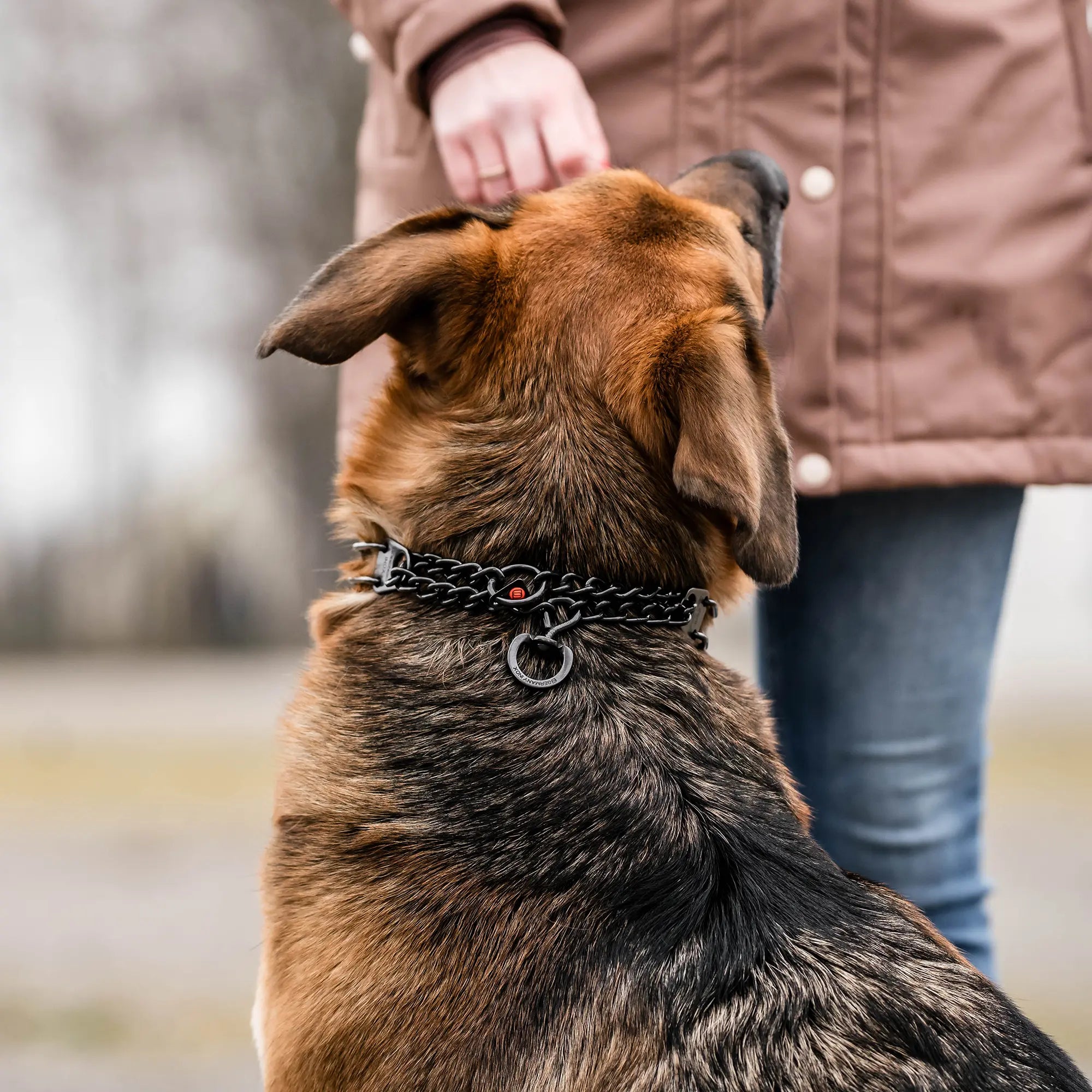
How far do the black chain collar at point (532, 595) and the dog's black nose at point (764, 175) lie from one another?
0.76 metres

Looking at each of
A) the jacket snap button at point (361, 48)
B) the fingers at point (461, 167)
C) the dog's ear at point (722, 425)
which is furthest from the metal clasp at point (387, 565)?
the jacket snap button at point (361, 48)

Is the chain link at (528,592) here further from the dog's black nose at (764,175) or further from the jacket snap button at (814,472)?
the dog's black nose at (764,175)

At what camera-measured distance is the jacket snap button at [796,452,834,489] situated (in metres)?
2.35

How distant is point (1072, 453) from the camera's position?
94.2 inches

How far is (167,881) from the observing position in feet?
18.1

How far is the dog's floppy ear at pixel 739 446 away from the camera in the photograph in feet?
6.12

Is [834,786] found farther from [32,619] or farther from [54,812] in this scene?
[32,619]

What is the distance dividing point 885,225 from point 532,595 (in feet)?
3.35

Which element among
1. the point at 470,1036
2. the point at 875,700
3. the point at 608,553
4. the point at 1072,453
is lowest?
the point at 470,1036

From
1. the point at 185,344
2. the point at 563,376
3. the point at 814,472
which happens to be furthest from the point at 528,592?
the point at 185,344

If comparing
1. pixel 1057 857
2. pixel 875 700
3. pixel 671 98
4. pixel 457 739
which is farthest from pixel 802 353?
pixel 1057 857

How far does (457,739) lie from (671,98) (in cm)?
127

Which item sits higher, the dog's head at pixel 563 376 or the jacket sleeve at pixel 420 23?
the jacket sleeve at pixel 420 23

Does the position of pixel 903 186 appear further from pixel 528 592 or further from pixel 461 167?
pixel 528 592
